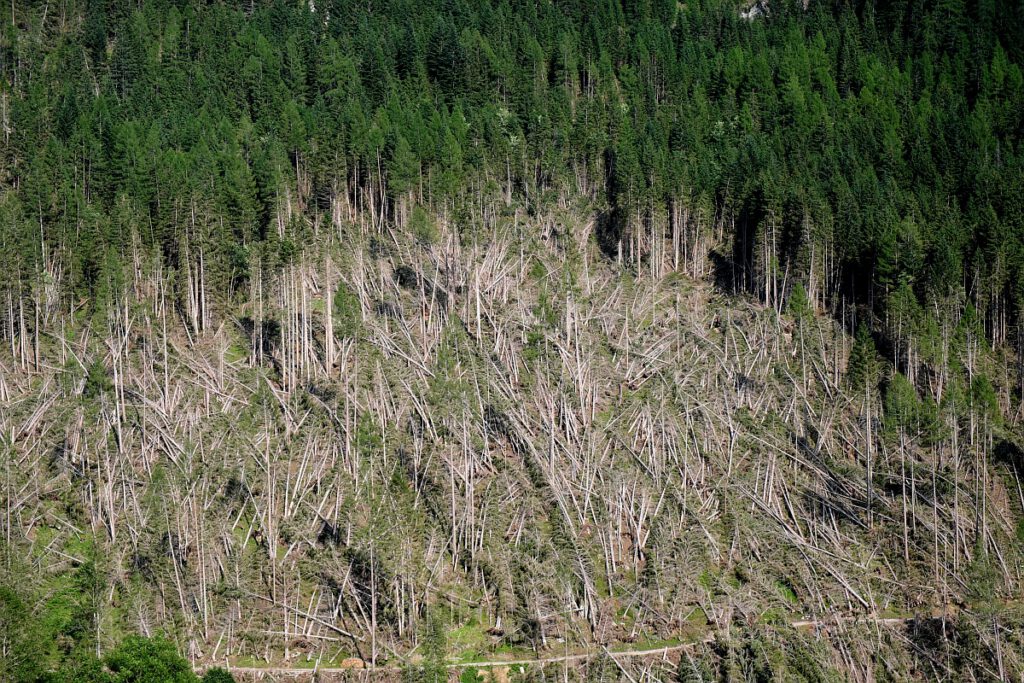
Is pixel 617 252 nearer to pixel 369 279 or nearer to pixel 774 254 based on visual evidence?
pixel 774 254

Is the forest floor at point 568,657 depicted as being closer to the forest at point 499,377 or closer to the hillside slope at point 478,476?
the forest at point 499,377

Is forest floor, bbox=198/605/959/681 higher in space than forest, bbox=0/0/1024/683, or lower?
lower

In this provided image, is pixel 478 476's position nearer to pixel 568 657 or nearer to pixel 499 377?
pixel 499 377

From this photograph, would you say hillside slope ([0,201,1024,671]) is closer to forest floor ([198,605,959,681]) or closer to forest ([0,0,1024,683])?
forest ([0,0,1024,683])

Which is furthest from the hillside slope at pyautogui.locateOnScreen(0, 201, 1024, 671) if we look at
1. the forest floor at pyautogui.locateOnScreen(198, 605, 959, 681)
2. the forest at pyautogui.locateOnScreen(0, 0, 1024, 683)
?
the forest floor at pyautogui.locateOnScreen(198, 605, 959, 681)

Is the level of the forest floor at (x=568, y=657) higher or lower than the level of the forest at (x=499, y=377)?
lower

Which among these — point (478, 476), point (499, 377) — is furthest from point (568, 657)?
point (499, 377)

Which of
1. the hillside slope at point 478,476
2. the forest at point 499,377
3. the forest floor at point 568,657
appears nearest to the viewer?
the forest floor at point 568,657

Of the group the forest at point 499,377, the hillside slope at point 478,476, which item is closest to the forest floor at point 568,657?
the forest at point 499,377

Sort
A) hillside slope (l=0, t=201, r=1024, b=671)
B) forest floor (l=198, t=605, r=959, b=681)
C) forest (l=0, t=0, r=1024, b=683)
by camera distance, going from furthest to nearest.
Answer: hillside slope (l=0, t=201, r=1024, b=671), forest (l=0, t=0, r=1024, b=683), forest floor (l=198, t=605, r=959, b=681)
